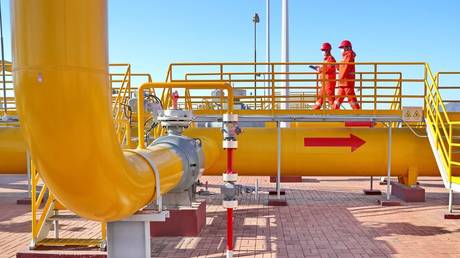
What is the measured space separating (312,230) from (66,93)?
5.99 meters

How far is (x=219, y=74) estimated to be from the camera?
9.73m

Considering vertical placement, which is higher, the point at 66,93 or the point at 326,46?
the point at 326,46

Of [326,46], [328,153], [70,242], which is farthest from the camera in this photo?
[326,46]

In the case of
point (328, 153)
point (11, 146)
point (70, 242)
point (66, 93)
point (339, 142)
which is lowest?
point (70, 242)

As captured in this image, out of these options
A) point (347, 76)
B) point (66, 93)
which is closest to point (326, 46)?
point (347, 76)

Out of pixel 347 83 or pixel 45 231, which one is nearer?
pixel 45 231

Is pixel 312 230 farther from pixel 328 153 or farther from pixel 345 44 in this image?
pixel 345 44

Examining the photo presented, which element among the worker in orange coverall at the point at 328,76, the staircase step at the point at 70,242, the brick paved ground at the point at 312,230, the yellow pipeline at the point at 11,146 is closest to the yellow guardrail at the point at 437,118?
the brick paved ground at the point at 312,230

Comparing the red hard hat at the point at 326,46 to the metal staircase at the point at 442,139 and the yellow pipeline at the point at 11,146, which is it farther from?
the yellow pipeline at the point at 11,146

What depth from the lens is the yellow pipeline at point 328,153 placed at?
934cm

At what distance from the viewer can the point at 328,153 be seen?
9383 mm

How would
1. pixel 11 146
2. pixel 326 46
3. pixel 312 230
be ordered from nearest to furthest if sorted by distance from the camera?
pixel 312 230
pixel 11 146
pixel 326 46

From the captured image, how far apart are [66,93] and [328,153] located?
7.96 m

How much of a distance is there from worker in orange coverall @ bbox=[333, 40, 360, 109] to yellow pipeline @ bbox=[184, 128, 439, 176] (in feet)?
2.74
